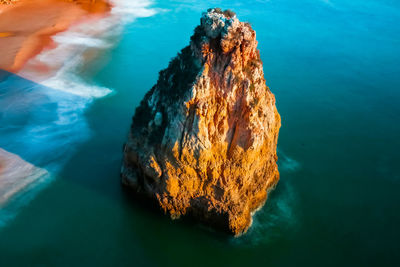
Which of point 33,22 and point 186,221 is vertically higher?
point 33,22

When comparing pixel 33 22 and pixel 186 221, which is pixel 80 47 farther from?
pixel 186 221

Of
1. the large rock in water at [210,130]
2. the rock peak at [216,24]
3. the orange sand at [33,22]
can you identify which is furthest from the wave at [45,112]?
the rock peak at [216,24]

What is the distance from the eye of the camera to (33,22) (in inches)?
1810

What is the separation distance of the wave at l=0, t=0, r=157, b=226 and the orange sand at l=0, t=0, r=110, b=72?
146 cm

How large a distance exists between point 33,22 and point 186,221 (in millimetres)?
40734

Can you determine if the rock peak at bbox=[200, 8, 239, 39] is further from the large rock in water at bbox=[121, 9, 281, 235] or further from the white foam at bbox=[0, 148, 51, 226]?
the white foam at bbox=[0, 148, 51, 226]

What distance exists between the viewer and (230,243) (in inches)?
724

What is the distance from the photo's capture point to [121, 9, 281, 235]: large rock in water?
53.2 ft

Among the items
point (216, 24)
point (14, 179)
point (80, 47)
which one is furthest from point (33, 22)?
point (216, 24)

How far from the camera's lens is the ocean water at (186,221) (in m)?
18.4

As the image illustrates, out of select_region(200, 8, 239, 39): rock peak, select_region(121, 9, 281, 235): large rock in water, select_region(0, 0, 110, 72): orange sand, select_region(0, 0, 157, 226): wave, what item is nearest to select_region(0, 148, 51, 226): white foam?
select_region(0, 0, 157, 226): wave

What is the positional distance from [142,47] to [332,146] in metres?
27.4

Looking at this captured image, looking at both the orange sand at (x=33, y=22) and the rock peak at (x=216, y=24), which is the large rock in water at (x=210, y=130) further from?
the orange sand at (x=33, y=22)

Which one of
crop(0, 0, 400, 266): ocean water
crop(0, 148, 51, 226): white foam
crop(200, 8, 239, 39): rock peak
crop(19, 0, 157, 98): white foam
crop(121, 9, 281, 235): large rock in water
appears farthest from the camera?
crop(19, 0, 157, 98): white foam
